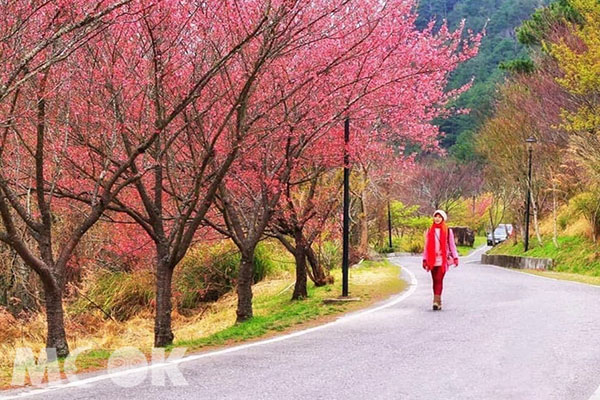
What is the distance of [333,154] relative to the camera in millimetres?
15469

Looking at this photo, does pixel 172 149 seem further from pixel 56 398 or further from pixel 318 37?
pixel 56 398

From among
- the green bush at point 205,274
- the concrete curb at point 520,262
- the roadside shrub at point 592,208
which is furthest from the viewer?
the concrete curb at point 520,262

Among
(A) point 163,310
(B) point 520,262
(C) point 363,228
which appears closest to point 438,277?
(A) point 163,310

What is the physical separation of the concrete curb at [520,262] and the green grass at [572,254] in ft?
1.30

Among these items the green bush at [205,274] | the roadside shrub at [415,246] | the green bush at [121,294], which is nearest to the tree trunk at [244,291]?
the green bush at [121,294]

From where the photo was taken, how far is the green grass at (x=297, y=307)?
34.8 feet

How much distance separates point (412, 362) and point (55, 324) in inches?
191

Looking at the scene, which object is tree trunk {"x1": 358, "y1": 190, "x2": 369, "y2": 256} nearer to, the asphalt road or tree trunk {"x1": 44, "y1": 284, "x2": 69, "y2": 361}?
the asphalt road

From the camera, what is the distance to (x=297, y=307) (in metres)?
15.9

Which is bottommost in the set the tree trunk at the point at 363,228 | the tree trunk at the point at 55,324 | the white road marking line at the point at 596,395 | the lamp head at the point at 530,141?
the white road marking line at the point at 596,395

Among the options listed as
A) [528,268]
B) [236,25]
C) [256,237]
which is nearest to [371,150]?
[256,237]

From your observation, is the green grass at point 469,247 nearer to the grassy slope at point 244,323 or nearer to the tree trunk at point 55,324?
the grassy slope at point 244,323

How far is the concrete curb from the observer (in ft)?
97.6

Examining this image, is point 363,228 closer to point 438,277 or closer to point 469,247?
point 438,277
